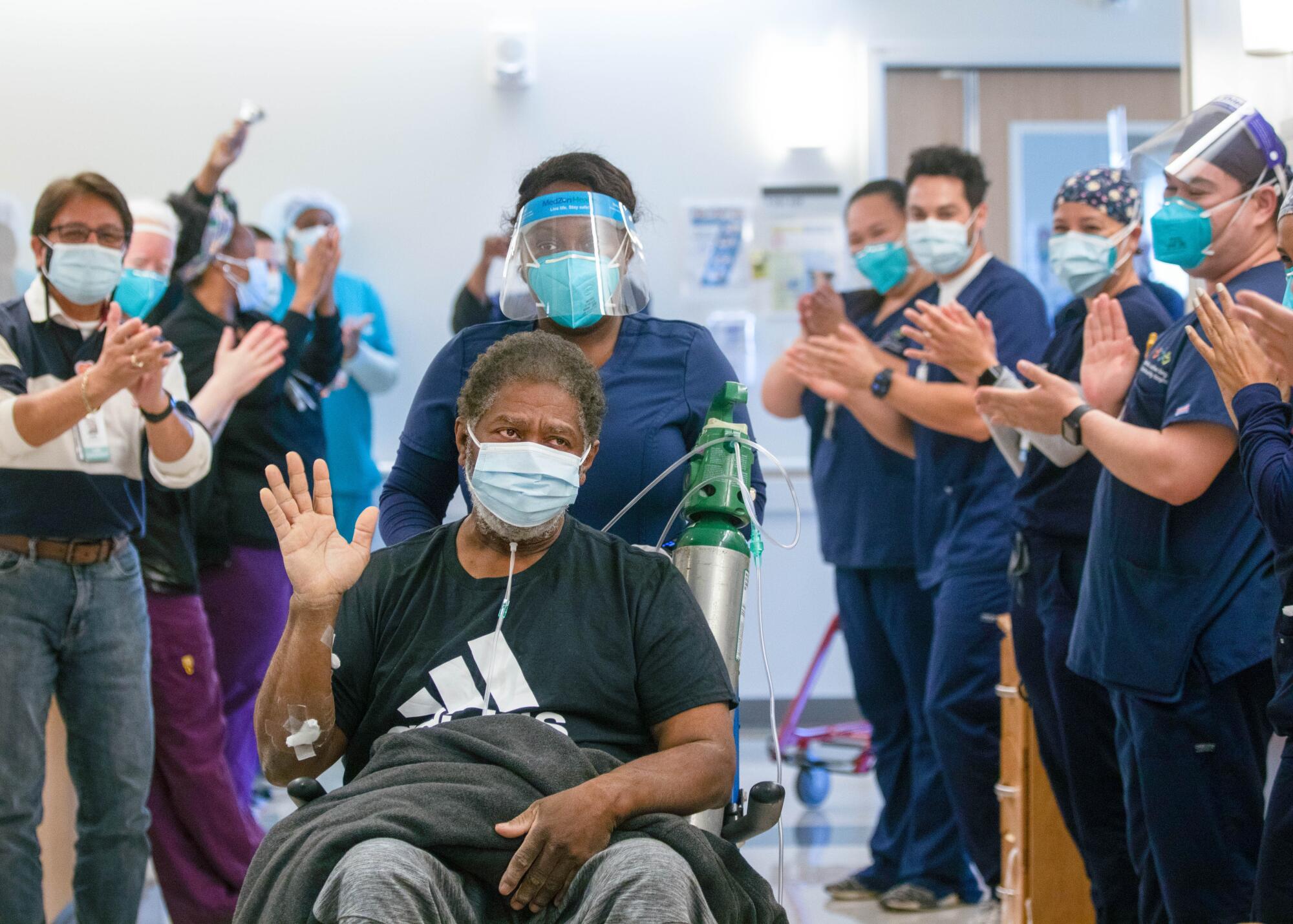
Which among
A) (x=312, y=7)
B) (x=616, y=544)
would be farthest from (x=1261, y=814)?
(x=312, y=7)

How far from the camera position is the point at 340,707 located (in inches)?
75.2

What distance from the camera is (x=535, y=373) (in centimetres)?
196

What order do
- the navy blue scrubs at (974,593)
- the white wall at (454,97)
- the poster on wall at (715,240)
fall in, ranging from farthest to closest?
the poster on wall at (715,240)
the white wall at (454,97)
the navy blue scrubs at (974,593)

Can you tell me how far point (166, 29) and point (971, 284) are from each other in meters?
3.66

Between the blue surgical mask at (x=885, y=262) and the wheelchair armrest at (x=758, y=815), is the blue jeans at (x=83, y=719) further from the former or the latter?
the blue surgical mask at (x=885, y=262)

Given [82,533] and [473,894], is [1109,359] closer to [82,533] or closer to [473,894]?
[473,894]

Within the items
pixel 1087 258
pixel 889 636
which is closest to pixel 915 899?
pixel 889 636

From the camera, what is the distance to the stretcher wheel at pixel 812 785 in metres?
4.73

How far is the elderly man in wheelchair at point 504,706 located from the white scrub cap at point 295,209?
370 centimetres

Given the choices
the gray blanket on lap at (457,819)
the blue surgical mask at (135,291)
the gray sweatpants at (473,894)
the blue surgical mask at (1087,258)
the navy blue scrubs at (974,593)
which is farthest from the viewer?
the navy blue scrubs at (974,593)

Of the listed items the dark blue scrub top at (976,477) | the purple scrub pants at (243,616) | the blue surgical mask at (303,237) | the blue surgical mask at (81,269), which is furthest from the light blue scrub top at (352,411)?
the dark blue scrub top at (976,477)

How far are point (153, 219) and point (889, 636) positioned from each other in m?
2.28

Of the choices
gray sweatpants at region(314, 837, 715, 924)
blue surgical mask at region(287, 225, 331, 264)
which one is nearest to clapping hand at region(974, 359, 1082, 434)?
gray sweatpants at region(314, 837, 715, 924)

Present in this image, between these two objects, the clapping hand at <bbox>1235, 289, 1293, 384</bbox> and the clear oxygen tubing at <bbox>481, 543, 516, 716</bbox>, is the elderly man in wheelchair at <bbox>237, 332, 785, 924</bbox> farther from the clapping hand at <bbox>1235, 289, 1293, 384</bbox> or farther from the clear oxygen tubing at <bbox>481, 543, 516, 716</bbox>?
the clapping hand at <bbox>1235, 289, 1293, 384</bbox>
